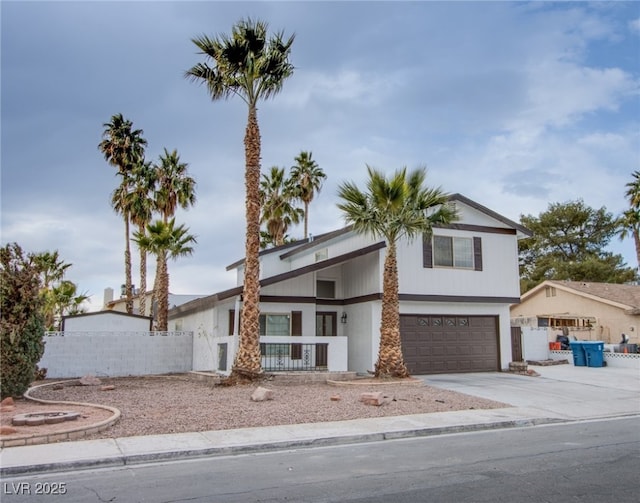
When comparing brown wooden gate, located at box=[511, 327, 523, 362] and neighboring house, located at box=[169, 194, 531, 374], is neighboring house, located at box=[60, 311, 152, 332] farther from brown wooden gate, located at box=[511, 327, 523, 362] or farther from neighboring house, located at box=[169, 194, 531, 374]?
brown wooden gate, located at box=[511, 327, 523, 362]

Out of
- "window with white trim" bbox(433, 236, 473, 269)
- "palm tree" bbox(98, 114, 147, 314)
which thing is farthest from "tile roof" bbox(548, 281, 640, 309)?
"palm tree" bbox(98, 114, 147, 314)

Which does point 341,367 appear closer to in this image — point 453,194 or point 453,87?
point 453,194

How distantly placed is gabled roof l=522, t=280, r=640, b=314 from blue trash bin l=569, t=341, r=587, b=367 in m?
8.67

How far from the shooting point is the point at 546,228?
50875 millimetres

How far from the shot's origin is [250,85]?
16.6 m

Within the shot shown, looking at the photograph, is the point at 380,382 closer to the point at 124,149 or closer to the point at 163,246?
the point at 163,246

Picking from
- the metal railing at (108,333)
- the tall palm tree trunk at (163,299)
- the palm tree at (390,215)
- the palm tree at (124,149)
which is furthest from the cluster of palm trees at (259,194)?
the palm tree at (124,149)

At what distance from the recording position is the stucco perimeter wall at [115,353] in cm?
2011

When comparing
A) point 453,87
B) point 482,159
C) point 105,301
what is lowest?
point 105,301

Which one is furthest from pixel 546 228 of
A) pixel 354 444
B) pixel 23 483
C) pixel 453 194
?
pixel 23 483

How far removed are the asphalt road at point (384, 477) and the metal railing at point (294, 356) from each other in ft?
31.2

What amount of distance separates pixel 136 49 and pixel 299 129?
5801 millimetres

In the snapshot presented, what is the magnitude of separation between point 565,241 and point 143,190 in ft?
127

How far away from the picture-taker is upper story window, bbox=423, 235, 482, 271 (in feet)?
67.8
